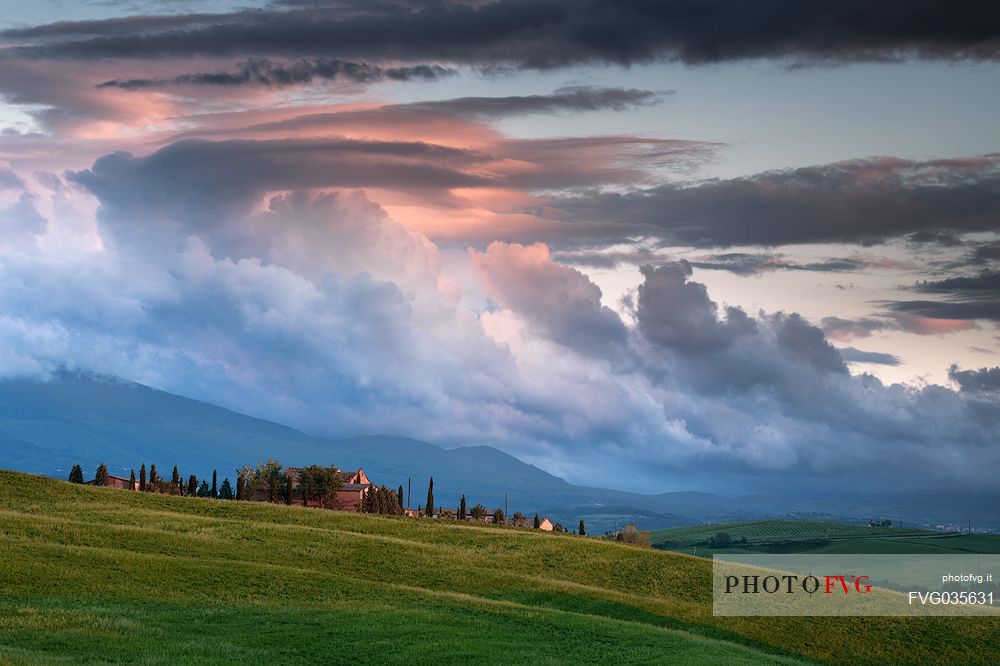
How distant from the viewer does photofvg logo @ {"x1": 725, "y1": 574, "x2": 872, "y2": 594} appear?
216 ft

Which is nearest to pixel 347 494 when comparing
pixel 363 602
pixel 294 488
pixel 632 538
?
pixel 294 488

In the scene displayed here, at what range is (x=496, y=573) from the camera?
64938 mm

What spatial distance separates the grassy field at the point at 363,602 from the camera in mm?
40188

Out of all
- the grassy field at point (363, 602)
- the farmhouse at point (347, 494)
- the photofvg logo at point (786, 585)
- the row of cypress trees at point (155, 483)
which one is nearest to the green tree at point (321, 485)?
the farmhouse at point (347, 494)

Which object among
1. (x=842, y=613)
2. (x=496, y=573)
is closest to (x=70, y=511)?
(x=496, y=573)

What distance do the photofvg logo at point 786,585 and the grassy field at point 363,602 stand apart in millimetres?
2154

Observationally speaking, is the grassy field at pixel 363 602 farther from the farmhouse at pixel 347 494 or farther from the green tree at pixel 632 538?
the green tree at pixel 632 538

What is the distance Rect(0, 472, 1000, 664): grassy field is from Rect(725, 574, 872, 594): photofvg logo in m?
2.15

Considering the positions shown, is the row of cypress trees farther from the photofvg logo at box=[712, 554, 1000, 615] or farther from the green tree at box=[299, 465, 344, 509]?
the photofvg logo at box=[712, 554, 1000, 615]

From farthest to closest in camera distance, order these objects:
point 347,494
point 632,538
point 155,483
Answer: point 632,538 < point 347,494 < point 155,483

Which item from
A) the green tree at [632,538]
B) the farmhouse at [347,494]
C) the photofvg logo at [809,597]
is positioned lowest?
the photofvg logo at [809,597]

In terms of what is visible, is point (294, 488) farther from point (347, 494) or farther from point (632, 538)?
point (632, 538)

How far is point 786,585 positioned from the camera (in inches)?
2613

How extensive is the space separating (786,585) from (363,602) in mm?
28208
